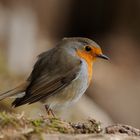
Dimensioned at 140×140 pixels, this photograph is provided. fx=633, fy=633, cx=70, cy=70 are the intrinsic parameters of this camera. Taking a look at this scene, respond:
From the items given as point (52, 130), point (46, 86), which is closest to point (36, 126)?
point (52, 130)

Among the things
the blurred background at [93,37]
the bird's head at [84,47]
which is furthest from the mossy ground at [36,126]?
the blurred background at [93,37]

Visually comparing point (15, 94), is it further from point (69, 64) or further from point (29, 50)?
point (29, 50)

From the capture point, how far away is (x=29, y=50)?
45.4ft

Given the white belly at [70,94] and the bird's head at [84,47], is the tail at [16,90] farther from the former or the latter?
the bird's head at [84,47]

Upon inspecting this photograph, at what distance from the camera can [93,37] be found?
17219 mm

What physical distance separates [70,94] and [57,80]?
0.75 feet

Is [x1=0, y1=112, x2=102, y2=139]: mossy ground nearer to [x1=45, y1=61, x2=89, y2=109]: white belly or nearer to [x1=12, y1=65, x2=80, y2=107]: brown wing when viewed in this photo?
[x1=12, y1=65, x2=80, y2=107]: brown wing

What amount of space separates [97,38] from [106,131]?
1192cm

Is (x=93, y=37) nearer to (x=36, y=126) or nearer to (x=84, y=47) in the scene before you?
(x=84, y=47)

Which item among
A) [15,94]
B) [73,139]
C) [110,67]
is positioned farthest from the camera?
[110,67]

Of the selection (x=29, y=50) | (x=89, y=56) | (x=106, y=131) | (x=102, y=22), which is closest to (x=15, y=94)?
(x=89, y=56)

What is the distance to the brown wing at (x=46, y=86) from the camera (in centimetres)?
692

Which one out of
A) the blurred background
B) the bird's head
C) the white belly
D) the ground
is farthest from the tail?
the blurred background

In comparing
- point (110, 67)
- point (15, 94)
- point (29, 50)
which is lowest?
point (110, 67)
